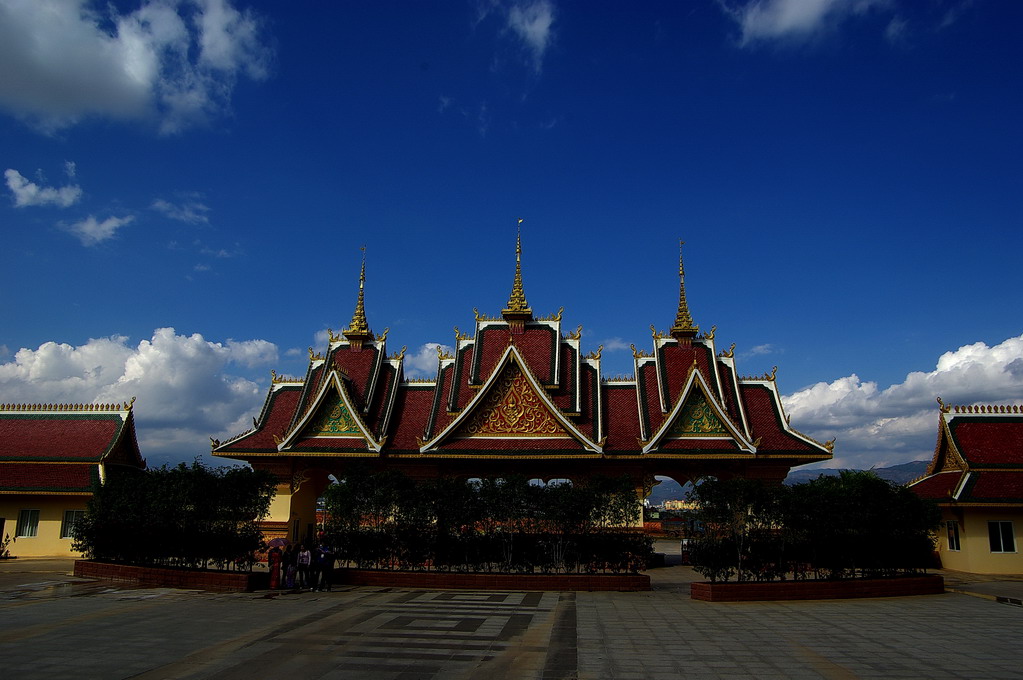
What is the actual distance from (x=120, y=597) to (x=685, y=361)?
22892mm

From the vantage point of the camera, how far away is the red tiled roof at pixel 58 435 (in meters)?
29.5

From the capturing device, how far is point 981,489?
2544cm

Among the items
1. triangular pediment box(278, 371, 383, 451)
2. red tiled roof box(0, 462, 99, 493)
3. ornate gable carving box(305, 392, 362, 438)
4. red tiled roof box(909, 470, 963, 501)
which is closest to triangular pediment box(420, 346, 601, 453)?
triangular pediment box(278, 371, 383, 451)

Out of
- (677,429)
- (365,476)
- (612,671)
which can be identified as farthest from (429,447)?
(612,671)

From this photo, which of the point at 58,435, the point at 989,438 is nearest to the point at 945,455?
the point at 989,438

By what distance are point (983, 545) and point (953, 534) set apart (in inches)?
56.0

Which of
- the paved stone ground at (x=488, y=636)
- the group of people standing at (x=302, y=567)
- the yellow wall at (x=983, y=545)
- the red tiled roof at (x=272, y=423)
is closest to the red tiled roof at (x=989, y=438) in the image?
the yellow wall at (x=983, y=545)

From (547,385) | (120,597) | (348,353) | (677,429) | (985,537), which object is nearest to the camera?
(120,597)

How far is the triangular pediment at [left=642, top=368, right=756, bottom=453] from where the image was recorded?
89.0 ft

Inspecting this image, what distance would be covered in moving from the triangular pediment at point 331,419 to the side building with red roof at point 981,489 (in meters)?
21.5

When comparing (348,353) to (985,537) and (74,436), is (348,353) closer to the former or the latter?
(74,436)

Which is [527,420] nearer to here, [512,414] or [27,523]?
[512,414]

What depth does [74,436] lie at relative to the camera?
1202 inches

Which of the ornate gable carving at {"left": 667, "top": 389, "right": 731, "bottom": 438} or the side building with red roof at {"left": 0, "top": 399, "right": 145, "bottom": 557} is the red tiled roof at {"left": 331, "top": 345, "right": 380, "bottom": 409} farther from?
the ornate gable carving at {"left": 667, "top": 389, "right": 731, "bottom": 438}
